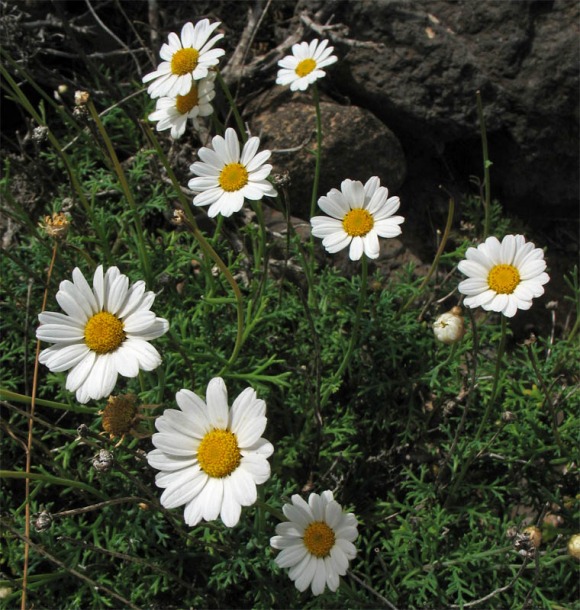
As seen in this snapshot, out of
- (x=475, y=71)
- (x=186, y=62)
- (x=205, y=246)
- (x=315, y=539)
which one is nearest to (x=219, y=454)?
(x=315, y=539)

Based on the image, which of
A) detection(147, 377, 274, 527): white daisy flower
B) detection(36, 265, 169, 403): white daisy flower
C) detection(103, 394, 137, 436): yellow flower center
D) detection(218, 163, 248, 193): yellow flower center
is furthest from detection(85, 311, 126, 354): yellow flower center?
detection(218, 163, 248, 193): yellow flower center

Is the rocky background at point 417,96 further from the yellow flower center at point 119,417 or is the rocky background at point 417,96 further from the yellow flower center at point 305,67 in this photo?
the yellow flower center at point 119,417

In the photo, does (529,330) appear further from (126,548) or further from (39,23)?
(39,23)

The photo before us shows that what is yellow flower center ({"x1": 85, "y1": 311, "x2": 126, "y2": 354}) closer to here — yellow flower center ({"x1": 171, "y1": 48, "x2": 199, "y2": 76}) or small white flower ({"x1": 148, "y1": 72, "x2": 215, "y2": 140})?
small white flower ({"x1": 148, "y1": 72, "x2": 215, "y2": 140})

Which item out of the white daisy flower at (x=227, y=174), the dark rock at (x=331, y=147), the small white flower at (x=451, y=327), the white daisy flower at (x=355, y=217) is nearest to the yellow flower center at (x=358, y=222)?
the white daisy flower at (x=355, y=217)

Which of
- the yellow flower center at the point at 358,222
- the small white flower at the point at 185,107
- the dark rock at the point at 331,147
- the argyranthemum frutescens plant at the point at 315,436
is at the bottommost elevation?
the argyranthemum frutescens plant at the point at 315,436

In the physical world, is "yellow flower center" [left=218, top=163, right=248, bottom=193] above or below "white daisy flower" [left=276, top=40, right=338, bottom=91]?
below

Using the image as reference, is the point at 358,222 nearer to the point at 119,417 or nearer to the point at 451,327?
the point at 451,327
